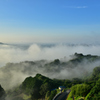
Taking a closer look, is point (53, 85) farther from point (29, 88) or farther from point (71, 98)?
point (71, 98)

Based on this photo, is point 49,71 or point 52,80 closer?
point 52,80

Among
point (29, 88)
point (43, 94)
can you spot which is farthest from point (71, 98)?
point (29, 88)

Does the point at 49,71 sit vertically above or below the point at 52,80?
above

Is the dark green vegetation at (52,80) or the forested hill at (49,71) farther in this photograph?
the forested hill at (49,71)

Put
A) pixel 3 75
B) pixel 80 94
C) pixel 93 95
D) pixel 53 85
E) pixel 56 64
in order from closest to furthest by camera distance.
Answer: pixel 93 95, pixel 80 94, pixel 53 85, pixel 3 75, pixel 56 64

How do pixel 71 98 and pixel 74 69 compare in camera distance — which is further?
pixel 74 69

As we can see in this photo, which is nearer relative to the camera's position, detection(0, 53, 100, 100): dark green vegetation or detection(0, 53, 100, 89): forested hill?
detection(0, 53, 100, 100): dark green vegetation

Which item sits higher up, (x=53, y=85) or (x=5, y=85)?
(x=53, y=85)

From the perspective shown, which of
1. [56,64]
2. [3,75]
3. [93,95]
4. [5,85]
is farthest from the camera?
[56,64]
